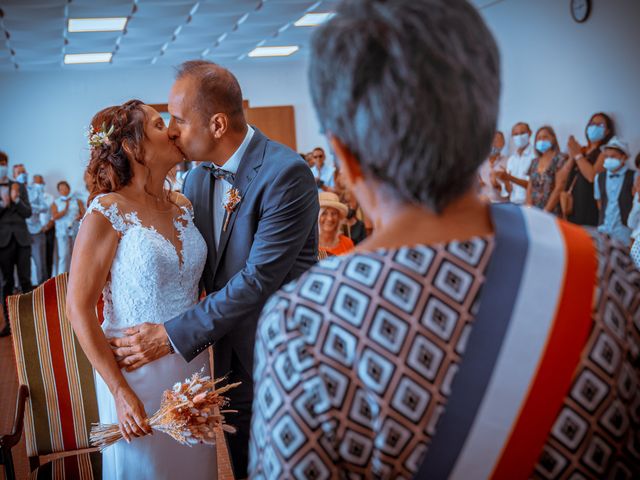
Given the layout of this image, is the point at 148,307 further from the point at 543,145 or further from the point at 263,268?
the point at 543,145

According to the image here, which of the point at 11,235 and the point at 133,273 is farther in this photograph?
the point at 11,235

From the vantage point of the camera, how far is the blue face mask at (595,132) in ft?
25.1

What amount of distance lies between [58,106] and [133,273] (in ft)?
40.7

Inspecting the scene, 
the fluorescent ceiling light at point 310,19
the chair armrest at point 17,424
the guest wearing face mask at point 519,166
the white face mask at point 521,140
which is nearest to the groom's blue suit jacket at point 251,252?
the chair armrest at point 17,424

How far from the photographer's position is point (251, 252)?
2.33 meters

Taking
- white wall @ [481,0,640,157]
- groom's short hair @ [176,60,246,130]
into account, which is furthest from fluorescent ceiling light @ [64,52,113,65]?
groom's short hair @ [176,60,246,130]

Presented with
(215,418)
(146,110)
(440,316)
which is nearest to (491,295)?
(440,316)

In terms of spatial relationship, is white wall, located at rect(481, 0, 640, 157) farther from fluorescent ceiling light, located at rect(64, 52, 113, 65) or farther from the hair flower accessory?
fluorescent ceiling light, located at rect(64, 52, 113, 65)

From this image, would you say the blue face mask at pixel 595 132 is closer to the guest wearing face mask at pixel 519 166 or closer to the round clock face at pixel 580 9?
the guest wearing face mask at pixel 519 166

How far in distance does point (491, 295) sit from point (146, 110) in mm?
1690

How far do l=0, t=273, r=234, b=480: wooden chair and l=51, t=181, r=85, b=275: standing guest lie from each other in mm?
9658

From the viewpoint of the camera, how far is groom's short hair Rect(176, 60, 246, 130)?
94.5 inches

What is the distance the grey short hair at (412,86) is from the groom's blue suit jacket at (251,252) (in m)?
1.42

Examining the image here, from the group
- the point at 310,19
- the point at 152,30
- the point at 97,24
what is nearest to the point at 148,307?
the point at 97,24
